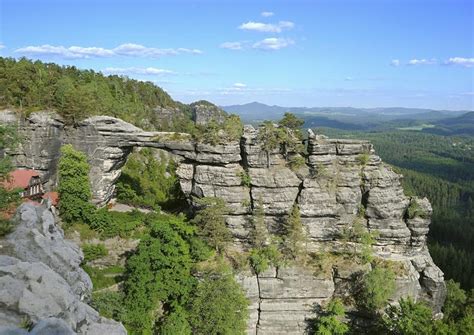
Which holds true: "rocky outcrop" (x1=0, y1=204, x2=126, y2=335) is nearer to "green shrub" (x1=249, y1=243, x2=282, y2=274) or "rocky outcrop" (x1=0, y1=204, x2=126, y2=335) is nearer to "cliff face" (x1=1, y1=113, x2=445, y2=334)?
"green shrub" (x1=249, y1=243, x2=282, y2=274)

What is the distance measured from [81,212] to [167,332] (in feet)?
42.3

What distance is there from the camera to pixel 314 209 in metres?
29.0

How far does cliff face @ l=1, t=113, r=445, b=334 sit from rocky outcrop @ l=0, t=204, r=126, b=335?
11962mm

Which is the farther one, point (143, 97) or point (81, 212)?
point (143, 97)

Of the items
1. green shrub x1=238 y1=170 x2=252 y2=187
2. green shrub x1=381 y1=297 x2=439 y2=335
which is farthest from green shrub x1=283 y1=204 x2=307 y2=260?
green shrub x1=381 y1=297 x2=439 y2=335

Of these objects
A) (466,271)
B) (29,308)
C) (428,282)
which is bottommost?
(466,271)

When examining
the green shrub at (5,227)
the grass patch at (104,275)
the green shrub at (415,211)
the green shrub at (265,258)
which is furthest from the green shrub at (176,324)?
the green shrub at (415,211)

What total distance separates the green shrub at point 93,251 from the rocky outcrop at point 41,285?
8129 mm

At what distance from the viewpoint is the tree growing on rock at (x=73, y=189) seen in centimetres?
3134

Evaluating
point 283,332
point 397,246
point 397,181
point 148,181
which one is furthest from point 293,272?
point 148,181

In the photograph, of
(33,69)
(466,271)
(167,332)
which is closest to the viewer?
(167,332)

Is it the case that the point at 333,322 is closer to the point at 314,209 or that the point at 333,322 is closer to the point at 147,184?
the point at 314,209

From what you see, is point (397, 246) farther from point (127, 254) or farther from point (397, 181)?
point (127, 254)

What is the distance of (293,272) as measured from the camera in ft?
91.1
